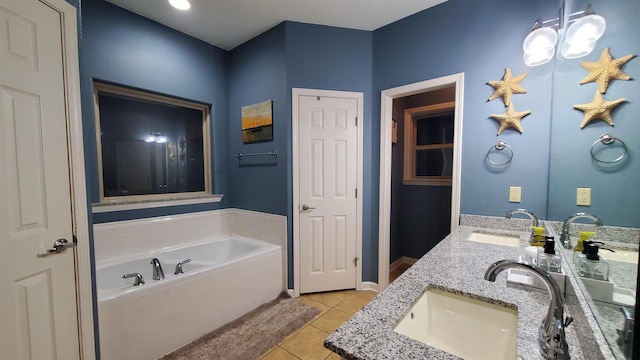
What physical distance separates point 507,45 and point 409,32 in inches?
32.2

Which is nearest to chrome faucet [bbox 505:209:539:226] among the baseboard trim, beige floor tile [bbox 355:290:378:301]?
beige floor tile [bbox 355:290:378:301]

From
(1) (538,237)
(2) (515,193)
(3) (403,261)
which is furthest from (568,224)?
(3) (403,261)

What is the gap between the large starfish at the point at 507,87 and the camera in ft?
5.79

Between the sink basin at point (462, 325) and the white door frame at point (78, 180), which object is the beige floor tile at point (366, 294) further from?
the white door frame at point (78, 180)

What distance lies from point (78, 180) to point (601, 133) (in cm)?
262

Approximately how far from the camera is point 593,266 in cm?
81

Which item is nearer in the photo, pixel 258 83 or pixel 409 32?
pixel 409 32

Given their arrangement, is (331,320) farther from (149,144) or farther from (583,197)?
(149,144)

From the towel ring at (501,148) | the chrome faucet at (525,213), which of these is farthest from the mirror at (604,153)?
the towel ring at (501,148)

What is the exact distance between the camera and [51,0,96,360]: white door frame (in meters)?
1.22

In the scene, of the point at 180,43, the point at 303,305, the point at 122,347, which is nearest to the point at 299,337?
the point at 303,305

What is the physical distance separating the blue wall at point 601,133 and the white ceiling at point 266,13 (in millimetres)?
1283

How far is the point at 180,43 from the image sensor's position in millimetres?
2559

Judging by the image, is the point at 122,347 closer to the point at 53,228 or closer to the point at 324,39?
the point at 53,228
